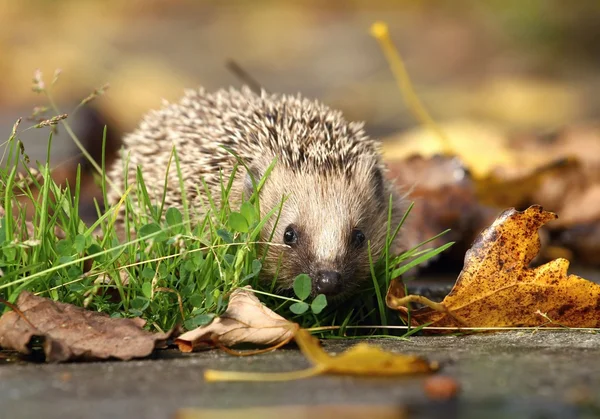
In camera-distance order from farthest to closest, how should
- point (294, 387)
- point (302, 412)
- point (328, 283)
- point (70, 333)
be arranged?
point (328, 283), point (70, 333), point (294, 387), point (302, 412)

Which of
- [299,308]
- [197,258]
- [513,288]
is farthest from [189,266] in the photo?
[513,288]

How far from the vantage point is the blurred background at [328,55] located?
11289 mm

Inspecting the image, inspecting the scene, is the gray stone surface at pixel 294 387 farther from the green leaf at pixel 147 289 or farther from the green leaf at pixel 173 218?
the green leaf at pixel 173 218

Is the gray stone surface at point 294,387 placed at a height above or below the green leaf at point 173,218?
below

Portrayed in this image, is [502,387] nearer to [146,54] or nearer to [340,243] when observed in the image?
[340,243]

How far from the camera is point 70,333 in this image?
2.80 m

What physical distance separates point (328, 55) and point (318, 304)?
11.3 m

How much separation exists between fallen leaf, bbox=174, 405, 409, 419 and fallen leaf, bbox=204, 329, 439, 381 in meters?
0.24

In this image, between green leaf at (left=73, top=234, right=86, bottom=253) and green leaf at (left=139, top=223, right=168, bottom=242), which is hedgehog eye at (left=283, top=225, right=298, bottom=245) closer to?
green leaf at (left=139, top=223, right=168, bottom=242)

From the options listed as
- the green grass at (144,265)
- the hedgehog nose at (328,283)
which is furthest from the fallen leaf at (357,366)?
the hedgehog nose at (328,283)

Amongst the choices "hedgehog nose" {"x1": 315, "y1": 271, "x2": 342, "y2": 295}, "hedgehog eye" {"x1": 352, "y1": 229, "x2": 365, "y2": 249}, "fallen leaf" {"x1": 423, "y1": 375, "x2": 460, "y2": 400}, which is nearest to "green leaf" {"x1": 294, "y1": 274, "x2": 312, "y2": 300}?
"hedgehog nose" {"x1": 315, "y1": 271, "x2": 342, "y2": 295}

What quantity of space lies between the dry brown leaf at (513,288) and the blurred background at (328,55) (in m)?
5.29

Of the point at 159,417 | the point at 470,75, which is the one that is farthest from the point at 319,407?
the point at 470,75

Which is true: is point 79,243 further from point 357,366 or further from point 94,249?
point 357,366
